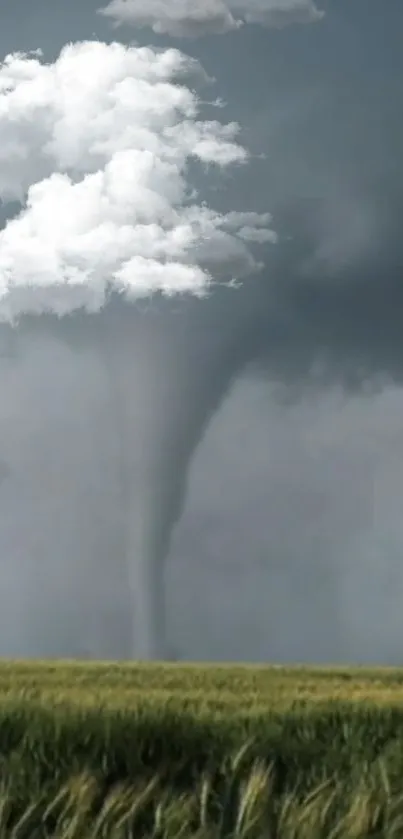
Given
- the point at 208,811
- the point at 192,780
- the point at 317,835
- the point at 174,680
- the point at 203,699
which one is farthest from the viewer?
the point at 174,680

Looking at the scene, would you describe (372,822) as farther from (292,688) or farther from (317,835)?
(292,688)

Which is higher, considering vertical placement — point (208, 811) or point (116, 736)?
point (116, 736)

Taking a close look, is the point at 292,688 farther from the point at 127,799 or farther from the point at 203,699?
the point at 127,799

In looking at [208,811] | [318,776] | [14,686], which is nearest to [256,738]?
[318,776]

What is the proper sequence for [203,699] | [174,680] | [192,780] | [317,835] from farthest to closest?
[174,680] → [203,699] → [192,780] → [317,835]

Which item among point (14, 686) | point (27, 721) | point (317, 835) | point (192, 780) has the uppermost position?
point (14, 686)

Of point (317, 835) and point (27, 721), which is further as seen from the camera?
point (27, 721)

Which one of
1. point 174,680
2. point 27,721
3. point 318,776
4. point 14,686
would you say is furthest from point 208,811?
point 174,680
